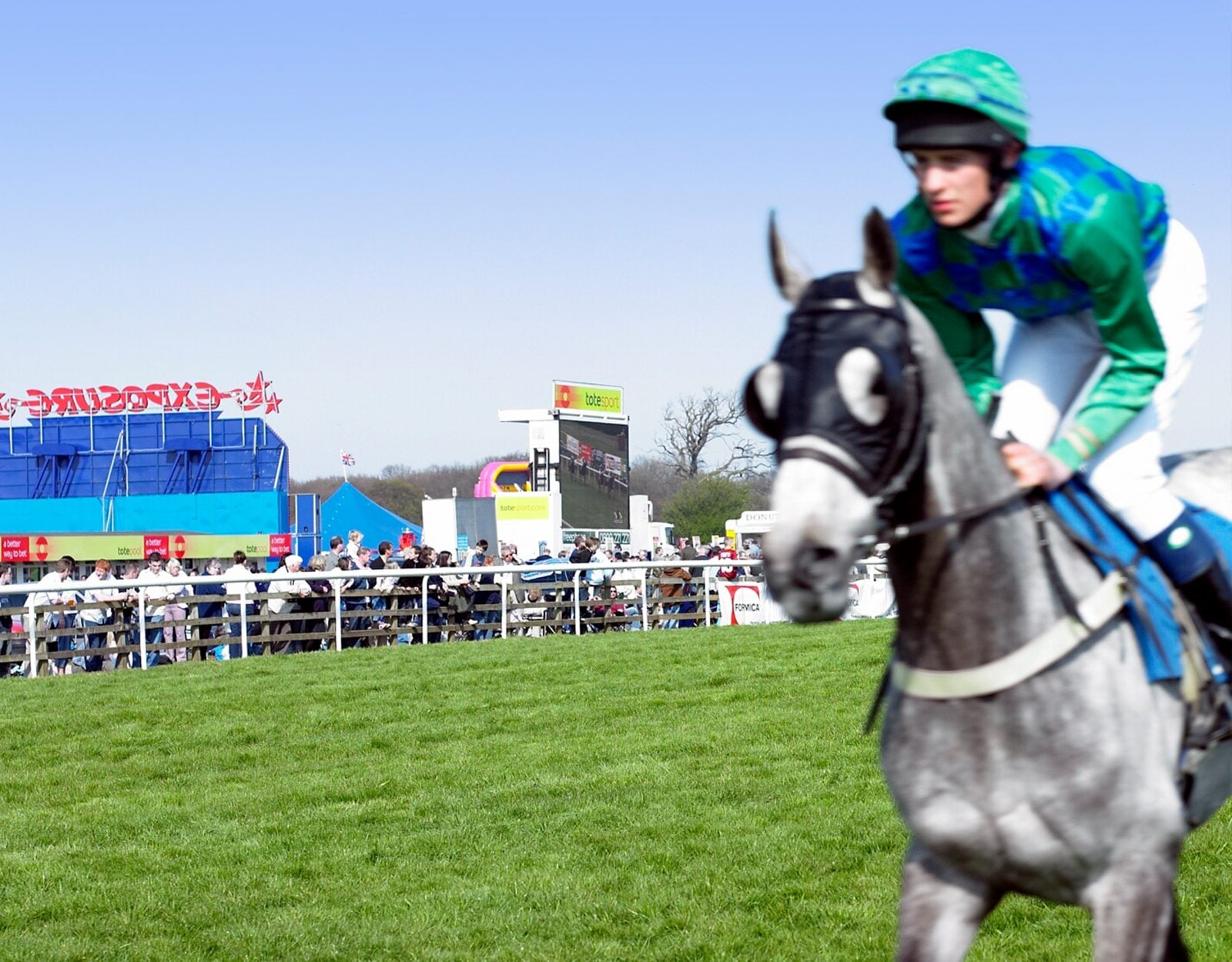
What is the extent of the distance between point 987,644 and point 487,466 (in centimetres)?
4318

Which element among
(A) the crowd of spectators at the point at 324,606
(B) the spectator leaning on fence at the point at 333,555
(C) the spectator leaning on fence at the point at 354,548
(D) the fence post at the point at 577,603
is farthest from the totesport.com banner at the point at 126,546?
(D) the fence post at the point at 577,603

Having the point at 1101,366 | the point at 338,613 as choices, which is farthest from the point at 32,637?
the point at 1101,366

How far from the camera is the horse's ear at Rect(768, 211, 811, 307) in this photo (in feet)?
8.61

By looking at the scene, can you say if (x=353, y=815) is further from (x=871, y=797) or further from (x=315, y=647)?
(x=315, y=647)

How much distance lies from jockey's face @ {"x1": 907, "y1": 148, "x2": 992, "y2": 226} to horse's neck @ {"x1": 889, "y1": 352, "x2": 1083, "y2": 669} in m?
0.35

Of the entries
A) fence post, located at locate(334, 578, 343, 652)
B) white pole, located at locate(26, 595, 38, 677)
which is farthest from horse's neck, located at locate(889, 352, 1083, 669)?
fence post, located at locate(334, 578, 343, 652)

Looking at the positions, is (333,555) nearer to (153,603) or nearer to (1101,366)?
(153,603)

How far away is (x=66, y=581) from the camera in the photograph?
15.9 meters

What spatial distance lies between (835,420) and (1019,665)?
667 millimetres

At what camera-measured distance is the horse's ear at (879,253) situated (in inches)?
96.6

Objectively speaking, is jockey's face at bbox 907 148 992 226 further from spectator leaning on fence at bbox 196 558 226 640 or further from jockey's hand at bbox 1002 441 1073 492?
spectator leaning on fence at bbox 196 558 226 640

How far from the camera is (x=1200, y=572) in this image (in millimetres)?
3086

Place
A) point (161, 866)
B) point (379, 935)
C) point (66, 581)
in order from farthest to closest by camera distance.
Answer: point (66, 581), point (161, 866), point (379, 935)

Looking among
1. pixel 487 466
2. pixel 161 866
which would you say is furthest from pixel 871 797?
pixel 487 466
